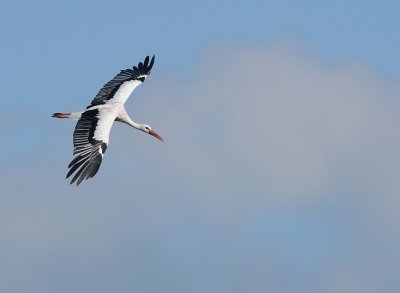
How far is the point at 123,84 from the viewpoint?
4900 cm

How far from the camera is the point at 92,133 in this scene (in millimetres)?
43844

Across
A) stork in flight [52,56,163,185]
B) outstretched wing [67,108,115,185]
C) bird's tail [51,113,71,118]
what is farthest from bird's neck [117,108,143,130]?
bird's tail [51,113,71,118]

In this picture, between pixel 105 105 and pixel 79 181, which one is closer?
pixel 79 181

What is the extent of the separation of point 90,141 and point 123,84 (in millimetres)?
5969

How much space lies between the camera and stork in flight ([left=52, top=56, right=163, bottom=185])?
41875 millimetres

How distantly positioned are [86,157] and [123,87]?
681cm

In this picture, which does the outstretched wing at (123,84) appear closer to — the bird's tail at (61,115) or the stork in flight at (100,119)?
the stork in flight at (100,119)

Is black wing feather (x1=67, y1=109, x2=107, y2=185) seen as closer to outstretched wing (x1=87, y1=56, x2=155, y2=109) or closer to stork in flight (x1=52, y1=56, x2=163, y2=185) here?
stork in flight (x1=52, y1=56, x2=163, y2=185)

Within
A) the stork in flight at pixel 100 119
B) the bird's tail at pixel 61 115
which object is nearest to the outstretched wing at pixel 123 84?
the stork in flight at pixel 100 119

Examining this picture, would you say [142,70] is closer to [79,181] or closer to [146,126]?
[146,126]

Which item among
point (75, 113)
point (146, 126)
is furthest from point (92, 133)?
point (146, 126)

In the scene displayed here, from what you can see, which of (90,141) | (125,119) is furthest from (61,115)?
(125,119)

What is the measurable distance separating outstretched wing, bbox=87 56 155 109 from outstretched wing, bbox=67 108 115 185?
1.09 m

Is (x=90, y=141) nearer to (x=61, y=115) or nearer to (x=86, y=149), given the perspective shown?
(x=86, y=149)
